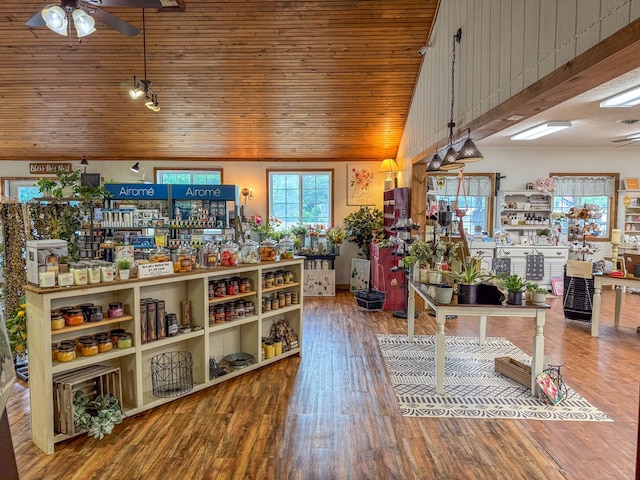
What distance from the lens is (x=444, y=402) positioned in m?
3.47

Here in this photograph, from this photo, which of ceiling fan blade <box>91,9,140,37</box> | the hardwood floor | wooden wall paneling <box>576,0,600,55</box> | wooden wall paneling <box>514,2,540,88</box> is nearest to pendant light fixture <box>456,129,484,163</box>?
wooden wall paneling <box>514,2,540,88</box>

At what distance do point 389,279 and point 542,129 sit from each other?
3.18m

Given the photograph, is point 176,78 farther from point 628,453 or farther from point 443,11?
point 628,453

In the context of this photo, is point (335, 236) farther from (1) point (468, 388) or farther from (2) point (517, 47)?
(2) point (517, 47)

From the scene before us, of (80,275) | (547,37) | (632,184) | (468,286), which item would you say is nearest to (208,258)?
(80,275)

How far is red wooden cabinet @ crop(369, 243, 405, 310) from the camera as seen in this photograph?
22.1ft

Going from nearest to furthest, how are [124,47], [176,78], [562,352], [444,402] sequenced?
[444,402]
[562,352]
[124,47]
[176,78]

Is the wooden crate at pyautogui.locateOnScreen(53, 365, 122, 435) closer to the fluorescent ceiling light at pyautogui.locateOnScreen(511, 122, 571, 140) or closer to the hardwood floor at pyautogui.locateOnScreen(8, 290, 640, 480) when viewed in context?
the hardwood floor at pyautogui.locateOnScreen(8, 290, 640, 480)

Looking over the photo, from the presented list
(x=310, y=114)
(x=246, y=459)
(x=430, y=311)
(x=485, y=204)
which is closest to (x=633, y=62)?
(x=246, y=459)

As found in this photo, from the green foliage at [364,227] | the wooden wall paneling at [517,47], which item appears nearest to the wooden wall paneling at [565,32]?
the wooden wall paneling at [517,47]

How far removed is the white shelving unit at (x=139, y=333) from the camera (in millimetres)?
2770

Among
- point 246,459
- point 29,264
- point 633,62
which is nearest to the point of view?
point 633,62

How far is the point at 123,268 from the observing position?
3.14 meters

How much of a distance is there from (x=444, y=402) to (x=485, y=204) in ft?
19.7
